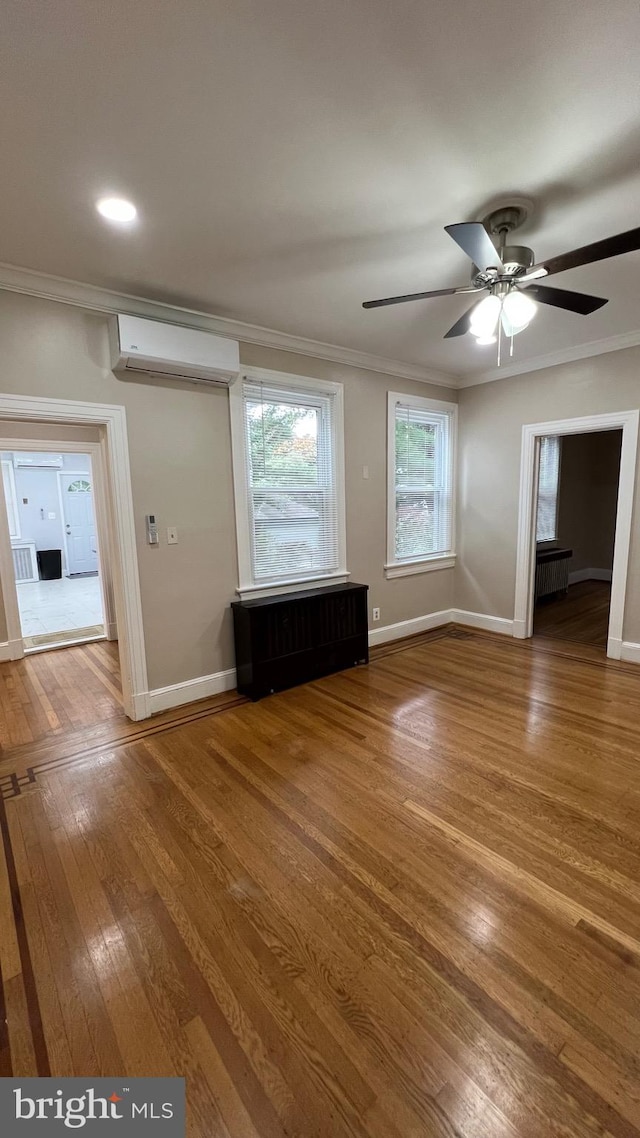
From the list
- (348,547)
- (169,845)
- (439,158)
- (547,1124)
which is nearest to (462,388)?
(348,547)

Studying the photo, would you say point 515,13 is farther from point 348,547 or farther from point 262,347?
point 348,547

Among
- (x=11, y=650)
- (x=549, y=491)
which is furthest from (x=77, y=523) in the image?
(x=549, y=491)

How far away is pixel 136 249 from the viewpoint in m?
2.34

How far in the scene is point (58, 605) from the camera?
6586mm

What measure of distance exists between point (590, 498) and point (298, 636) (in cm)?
598

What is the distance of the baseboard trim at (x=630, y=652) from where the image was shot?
157 inches

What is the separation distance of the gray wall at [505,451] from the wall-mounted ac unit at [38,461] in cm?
778

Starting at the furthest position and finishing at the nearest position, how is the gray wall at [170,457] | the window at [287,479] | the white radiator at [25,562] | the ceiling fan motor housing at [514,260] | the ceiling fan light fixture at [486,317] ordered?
the white radiator at [25,562] → the window at [287,479] → the gray wall at [170,457] → the ceiling fan light fixture at [486,317] → the ceiling fan motor housing at [514,260]

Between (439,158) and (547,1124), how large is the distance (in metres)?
3.00

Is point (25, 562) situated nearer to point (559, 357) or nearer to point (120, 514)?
point (120, 514)

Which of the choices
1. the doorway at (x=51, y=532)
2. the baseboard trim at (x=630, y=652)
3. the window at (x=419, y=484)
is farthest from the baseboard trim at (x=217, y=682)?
the doorway at (x=51, y=532)

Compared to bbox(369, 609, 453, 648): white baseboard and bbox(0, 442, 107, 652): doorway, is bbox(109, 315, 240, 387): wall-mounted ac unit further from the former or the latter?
bbox(0, 442, 107, 652): doorway

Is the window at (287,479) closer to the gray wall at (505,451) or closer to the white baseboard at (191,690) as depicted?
the white baseboard at (191,690)

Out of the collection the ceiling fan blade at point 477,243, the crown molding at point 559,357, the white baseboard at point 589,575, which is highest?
the crown molding at point 559,357
